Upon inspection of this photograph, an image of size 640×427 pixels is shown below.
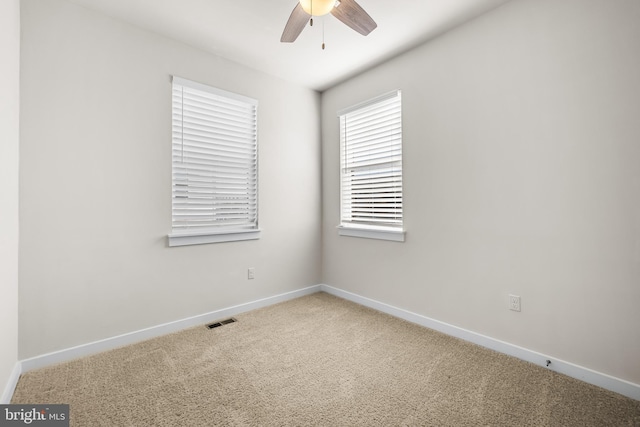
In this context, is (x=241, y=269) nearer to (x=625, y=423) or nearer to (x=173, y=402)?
(x=173, y=402)

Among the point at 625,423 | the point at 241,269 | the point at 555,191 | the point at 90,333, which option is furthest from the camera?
the point at 241,269

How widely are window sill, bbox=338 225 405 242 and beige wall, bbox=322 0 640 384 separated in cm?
8

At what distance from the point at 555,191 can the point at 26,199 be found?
3590 millimetres

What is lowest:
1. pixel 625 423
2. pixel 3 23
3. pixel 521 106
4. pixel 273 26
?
pixel 625 423

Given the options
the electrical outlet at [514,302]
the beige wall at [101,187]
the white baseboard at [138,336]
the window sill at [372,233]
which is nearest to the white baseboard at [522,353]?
the electrical outlet at [514,302]

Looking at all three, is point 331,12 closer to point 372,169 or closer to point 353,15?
point 353,15

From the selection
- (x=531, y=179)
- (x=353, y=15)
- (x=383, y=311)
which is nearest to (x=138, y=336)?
(x=383, y=311)

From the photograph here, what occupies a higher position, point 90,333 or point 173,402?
point 90,333

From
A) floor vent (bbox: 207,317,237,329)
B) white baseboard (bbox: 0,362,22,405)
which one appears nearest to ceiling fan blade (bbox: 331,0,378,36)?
floor vent (bbox: 207,317,237,329)

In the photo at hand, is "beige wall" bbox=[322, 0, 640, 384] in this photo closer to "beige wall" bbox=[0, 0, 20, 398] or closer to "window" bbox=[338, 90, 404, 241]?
"window" bbox=[338, 90, 404, 241]

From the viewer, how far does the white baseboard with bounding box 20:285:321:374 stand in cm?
207

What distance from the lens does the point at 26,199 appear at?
1997 millimetres

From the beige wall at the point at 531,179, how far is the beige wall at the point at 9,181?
9.35ft

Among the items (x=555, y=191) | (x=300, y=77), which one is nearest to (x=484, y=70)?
(x=555, y=191)
